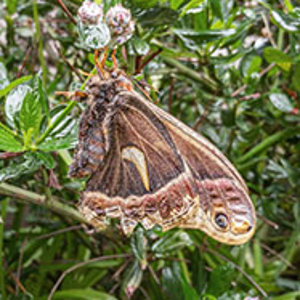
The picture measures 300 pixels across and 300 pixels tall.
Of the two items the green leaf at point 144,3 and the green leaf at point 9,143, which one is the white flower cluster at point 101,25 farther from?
the green leaf at point 9,143

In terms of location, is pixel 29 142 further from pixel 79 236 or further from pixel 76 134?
pixel 79 236

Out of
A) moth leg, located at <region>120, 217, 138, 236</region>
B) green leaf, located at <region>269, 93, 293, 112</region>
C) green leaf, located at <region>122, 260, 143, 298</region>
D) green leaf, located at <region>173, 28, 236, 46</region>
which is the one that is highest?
green leaf, located at <region>173, 28, 236, 46</region>

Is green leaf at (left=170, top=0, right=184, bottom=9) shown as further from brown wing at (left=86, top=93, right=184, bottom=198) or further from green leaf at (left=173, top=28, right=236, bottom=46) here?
brown wing at (left=86, top=93, right=184, bottom=198)

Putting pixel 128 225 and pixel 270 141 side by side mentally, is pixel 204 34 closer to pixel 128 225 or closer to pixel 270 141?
pixel 128 225

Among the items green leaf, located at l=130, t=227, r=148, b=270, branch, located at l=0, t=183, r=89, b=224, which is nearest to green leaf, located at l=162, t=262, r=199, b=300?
green leaf, located at l=130, t=227, r=148, b=270

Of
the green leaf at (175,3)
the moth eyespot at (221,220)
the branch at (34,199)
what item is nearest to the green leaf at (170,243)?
the branch at (34,199)
